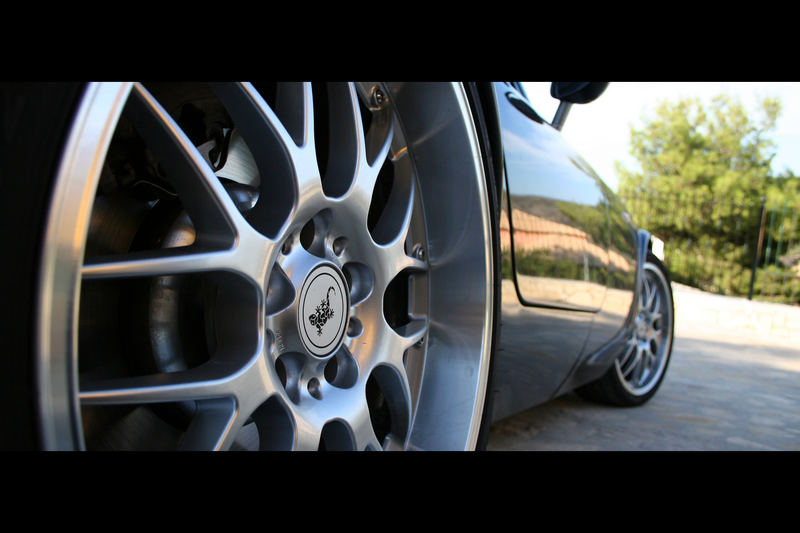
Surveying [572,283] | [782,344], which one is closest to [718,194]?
[782,344]

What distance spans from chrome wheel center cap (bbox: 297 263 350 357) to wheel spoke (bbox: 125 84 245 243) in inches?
7.1

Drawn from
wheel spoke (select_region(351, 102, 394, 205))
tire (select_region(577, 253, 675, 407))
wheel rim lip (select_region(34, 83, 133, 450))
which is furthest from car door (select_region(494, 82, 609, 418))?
wheel rim lip (select_region(34, 83, 133, 450))

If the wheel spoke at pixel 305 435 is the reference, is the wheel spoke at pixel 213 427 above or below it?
above

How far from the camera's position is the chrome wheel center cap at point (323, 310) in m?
0.98

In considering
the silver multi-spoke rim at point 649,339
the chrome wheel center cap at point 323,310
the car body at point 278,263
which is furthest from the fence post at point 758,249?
the chrome wheel center cap at point 323,310

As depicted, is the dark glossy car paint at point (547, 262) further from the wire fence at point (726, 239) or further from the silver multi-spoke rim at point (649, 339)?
the wire fence at point (726, 239)

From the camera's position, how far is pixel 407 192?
51.9 inches

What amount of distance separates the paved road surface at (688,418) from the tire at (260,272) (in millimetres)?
1006

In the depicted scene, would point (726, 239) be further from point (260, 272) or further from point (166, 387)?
point (166, 387)

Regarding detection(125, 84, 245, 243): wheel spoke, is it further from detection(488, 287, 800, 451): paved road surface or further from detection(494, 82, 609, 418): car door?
detection(488, 287, 800, 451): paved road surface

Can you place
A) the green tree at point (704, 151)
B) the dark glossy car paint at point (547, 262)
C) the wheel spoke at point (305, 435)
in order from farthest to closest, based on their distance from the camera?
the green tree at point (704, 151), the dark glossy car paint at point (547, 262), the wheel spoke at point (305, 435)

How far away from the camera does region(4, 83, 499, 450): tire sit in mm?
587
